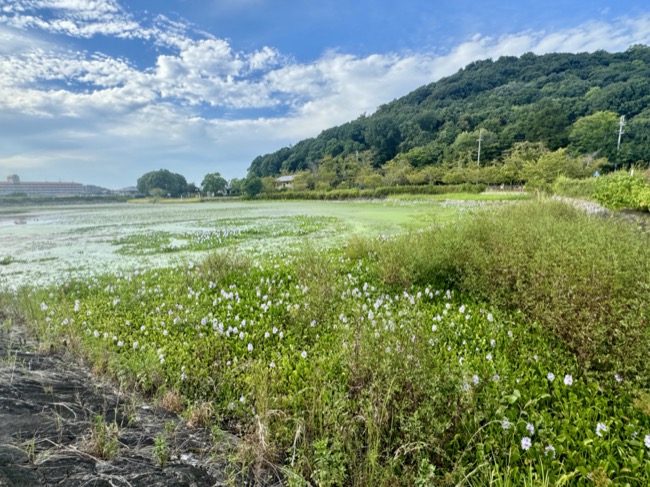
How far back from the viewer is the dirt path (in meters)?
1.49

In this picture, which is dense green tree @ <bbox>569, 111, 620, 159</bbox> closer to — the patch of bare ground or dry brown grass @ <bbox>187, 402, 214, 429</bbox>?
dry brown grass @ <bbox>187, 402, 214, 429</bbox>

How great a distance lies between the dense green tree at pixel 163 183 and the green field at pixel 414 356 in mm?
74627

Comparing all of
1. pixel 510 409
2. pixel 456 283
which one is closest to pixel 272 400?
pixel 510 409

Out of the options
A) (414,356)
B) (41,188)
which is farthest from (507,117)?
(41,188)

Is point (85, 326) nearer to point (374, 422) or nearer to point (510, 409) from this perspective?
point (374, 422)

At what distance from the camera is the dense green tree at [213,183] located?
74.3 meters

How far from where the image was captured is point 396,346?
219 centimetres

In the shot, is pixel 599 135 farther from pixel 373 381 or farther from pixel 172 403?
pixel 172 403

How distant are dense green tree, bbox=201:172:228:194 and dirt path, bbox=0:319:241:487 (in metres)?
77.3

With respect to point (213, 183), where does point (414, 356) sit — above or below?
below

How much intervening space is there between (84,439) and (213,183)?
7836cm

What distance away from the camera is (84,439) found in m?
1.68

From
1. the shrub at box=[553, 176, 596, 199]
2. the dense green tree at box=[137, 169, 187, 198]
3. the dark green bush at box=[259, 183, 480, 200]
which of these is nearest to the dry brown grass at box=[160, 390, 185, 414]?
the shrub at box=[553, 176, 596, 199]

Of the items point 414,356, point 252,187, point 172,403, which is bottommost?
point 172,403
